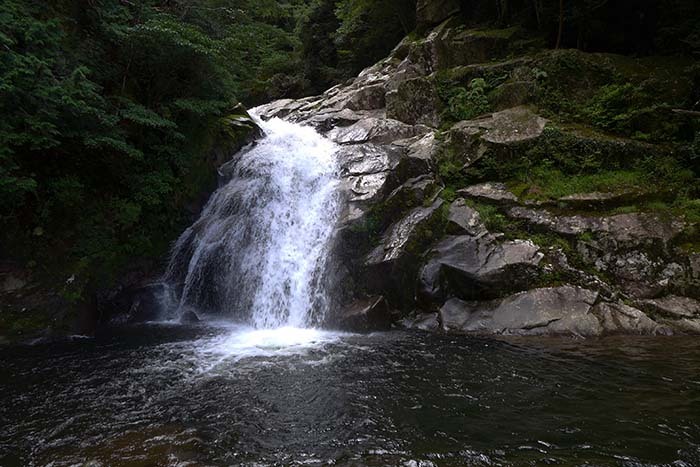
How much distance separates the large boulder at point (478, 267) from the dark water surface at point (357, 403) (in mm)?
1310

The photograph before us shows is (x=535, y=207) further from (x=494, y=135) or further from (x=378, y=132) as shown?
(x=378, y=132)

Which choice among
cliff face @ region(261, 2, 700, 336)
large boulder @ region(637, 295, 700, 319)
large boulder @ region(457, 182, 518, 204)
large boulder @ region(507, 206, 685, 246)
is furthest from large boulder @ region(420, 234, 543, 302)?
large boulder @ region(637, 295, 700, 319)

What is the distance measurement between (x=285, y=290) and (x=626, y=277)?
729 centimetres

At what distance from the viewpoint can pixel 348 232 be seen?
10016mm

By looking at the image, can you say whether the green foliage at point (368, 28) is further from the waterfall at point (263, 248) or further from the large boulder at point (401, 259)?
the large boulder at point (401, 259)

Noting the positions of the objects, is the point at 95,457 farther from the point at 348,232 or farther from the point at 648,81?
the point at 648,81

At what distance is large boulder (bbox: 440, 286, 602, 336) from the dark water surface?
0.48 m

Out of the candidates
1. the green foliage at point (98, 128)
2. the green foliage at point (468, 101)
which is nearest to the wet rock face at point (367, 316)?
the green foliage at point (98, 128)

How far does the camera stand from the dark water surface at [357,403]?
4.12 meters

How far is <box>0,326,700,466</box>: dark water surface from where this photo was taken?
4.12m

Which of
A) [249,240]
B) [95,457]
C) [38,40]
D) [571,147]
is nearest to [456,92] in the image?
[571,147]

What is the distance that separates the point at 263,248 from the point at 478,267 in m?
5.34

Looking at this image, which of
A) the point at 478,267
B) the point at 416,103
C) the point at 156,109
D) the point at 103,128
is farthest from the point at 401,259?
the point at 156,109

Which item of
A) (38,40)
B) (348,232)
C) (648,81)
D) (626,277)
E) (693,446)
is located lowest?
(693,446)
